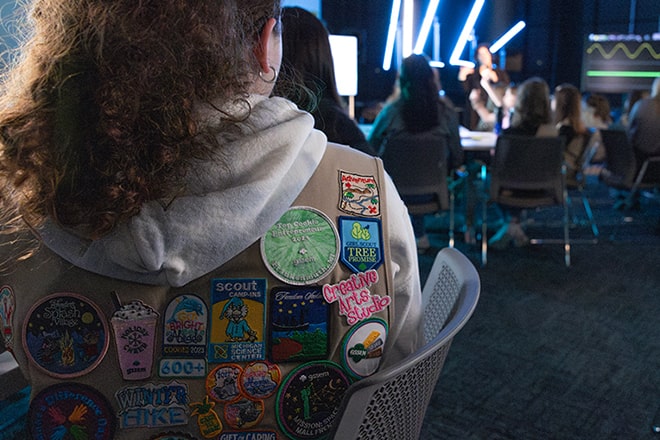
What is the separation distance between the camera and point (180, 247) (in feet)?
2.45

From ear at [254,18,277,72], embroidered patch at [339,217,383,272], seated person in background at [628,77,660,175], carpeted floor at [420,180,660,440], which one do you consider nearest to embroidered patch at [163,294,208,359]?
embroidered patch at [339,217,383,272]

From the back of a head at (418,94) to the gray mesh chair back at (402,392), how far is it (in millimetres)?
3026

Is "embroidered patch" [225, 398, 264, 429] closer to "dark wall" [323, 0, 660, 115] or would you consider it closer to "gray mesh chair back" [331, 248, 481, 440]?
"gray mesh chair back" [331, 248, 481, 440]

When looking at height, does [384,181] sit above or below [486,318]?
above

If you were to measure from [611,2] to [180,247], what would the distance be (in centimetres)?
1138

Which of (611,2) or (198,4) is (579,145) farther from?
(611,2)

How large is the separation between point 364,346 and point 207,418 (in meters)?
0.25

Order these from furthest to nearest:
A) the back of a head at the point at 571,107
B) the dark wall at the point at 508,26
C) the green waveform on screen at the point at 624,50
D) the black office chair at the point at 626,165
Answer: the dark wall at the point at 508,26, the green waveform on screen at the point at 624,50, the back of a head at the point at 571,107, the black office chair at the point at 626,165

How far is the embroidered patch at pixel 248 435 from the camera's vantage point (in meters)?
0.83

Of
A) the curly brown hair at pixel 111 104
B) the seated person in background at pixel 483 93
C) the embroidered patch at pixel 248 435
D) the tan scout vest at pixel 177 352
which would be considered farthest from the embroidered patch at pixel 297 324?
the seated person in background at pixel 483 93

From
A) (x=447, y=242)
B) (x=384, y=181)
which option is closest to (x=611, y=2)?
(x=447, y=242)

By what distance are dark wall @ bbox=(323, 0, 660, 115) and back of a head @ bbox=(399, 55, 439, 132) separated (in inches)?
268

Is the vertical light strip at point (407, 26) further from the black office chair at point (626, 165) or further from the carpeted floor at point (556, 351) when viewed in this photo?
the carpeted floor at point (556, 351)

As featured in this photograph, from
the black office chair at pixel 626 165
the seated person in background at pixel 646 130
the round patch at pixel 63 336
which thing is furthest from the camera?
the seated person in background at pixel 646 130
